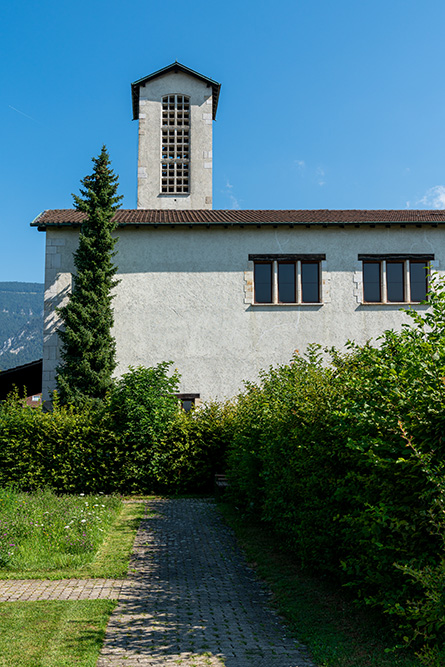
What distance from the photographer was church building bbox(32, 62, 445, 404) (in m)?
21.1

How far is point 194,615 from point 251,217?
17.3 meters

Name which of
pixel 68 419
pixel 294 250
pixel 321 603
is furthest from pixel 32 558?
pixel 294 250

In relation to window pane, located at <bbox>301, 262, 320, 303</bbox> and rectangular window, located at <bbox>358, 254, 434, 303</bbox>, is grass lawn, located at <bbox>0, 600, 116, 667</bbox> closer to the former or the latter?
window pane, located at <bbox>301, 262, 320, 303</bbox>

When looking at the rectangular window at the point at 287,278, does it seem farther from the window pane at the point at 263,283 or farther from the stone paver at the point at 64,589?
the stone paver at the point at 64,589

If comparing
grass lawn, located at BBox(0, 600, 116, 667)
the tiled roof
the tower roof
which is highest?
the tower roof

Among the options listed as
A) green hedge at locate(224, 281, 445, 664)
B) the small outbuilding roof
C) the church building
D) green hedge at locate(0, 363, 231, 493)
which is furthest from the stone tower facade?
green hedge at locate(224, 281, 445, 664)

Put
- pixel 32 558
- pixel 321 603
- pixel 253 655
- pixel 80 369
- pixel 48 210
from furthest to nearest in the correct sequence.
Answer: pixel 48 210
pixel 80 369
pixel 32 558
pixel 321 603
pixel 253 655

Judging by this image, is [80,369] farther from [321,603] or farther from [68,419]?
[321,603]

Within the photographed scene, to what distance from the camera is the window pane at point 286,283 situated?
852 inches

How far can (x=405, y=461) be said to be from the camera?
4.85m

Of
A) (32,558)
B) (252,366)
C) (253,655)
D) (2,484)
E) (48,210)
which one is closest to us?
(253,655)

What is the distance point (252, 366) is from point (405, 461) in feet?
53.3

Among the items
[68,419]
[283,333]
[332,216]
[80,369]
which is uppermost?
[332,216]

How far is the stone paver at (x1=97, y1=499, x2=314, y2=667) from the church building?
10.9 meters
